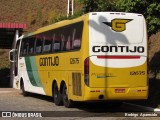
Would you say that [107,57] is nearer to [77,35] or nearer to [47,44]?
[77,35]

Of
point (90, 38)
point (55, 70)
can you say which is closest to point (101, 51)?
point (90, 38)

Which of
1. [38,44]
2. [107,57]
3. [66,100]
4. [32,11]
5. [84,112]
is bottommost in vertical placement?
[84,112]

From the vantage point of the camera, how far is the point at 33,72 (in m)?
21.4

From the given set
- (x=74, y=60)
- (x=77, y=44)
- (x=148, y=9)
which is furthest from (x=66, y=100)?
(x=148, y=9)

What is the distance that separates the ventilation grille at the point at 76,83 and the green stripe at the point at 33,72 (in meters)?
4.85

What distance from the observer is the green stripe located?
2077 centimetres

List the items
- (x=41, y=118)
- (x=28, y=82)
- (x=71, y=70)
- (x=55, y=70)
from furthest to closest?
(x=28, y=82) → (x=55, y=70) → (x=71, y=70) → (x=41, y=118)

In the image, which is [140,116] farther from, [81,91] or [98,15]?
[98,15]

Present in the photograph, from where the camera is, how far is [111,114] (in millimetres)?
14820

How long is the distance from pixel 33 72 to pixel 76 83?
6.27 m

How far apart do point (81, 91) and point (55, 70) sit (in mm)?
3170

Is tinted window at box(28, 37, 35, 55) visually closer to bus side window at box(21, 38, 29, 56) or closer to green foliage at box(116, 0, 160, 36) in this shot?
bus side window at box(21, 38, 29, 56)

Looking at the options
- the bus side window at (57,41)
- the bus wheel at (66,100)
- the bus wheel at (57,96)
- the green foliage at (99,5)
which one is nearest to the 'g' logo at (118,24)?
the bus side window at (57,41)

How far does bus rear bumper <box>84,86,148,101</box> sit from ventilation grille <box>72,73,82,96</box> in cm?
62
